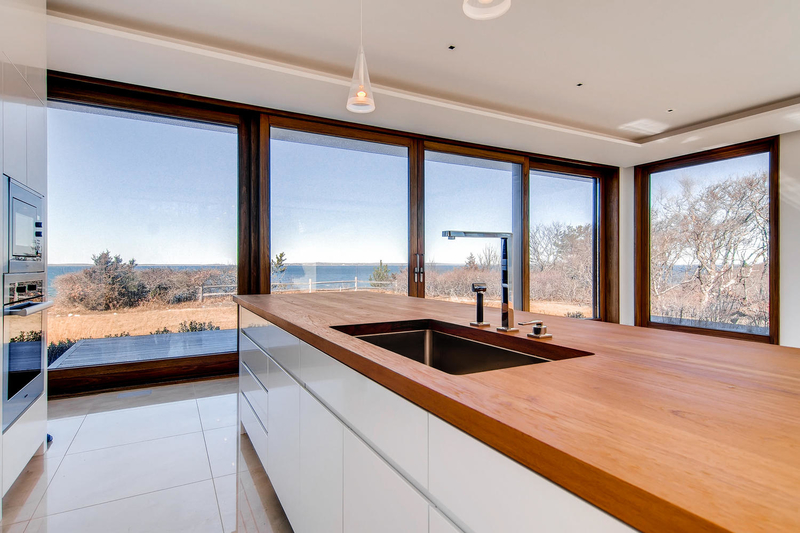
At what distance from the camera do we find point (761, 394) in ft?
2.15

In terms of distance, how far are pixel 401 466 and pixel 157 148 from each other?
3980 mm

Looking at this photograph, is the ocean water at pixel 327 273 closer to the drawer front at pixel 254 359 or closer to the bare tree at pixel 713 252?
the drawer front at pixel 254 359

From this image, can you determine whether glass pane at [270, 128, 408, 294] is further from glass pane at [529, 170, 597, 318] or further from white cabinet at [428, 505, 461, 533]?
white cabinet at [428, 505, 461, 533]

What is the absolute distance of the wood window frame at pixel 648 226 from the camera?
15.9 feet

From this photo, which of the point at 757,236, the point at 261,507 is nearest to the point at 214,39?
the point at 261,507

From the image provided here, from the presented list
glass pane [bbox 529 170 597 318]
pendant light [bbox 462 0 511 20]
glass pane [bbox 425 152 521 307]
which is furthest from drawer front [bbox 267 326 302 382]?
glass pane [bbox 529 170 597 318]

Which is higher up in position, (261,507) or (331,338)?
(331,338)

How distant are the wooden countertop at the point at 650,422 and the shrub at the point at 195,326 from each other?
3274mm

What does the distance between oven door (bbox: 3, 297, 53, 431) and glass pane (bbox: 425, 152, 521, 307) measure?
3.58 meters

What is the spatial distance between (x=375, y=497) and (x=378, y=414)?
0.18m

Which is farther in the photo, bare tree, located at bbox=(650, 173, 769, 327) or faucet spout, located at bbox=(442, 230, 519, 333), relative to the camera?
bare tree, located at bbox=(650, 173, 769, 327)

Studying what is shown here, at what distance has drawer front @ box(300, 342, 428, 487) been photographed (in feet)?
2.28

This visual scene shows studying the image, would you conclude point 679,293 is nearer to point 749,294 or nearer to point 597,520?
point 749,294

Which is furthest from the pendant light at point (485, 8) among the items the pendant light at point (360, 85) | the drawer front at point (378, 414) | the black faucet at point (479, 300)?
the drawer front at point (378, 414)
